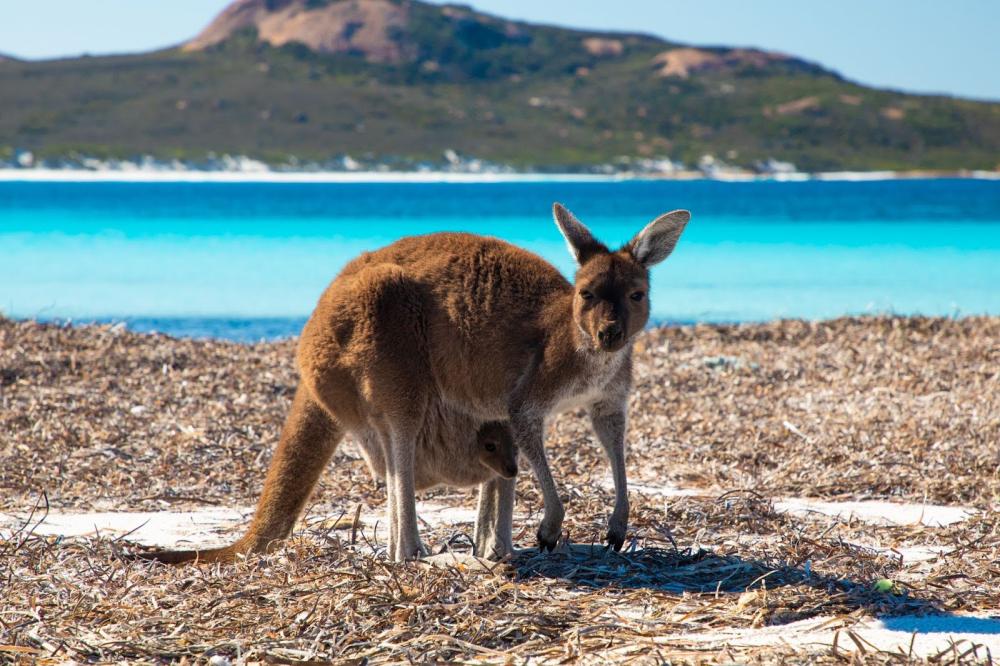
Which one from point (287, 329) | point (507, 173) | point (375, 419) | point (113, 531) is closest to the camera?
point (375, 419)

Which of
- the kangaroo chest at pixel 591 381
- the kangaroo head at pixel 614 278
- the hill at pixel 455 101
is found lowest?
the kangaroo chest at pixel 591 381

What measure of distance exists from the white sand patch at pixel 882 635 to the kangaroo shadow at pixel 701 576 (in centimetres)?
5

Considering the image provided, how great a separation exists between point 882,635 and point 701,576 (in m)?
0.75

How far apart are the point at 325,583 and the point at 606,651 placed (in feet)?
3.11

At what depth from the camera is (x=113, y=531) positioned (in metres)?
4.36

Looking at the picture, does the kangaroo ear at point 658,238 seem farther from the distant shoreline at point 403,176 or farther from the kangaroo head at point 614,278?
the distant shoreline at point 403,176

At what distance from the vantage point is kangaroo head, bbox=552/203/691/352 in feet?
12.6

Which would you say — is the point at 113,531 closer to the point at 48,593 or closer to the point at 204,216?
the point at 48,593

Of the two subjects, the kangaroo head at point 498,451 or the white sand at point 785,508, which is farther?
the kangaroo head at point 498,451

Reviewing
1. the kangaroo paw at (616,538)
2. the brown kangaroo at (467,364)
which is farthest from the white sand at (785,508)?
the kangaroo paw at (616,538)

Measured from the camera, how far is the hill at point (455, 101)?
74.1 metres

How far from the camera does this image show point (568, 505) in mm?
4859

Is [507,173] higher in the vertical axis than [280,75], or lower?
lower

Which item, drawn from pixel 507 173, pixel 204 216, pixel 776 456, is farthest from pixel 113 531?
pixel 507 173
